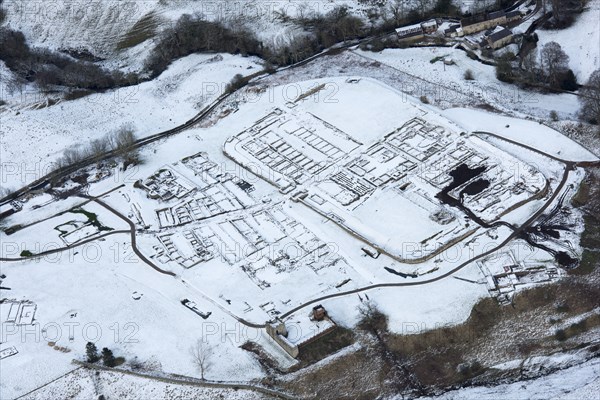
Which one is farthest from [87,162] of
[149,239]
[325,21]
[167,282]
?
[325,21]

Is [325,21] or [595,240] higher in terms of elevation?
[325,21]

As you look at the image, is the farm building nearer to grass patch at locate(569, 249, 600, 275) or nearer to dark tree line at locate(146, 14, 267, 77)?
dark tree line at locate(146, 14, 267, 77)

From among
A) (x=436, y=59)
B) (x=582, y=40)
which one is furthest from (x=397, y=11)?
(x=582, y=40)

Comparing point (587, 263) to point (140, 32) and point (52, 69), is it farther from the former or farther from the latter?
point (52, 69)

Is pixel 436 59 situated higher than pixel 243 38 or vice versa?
pixel 243 38

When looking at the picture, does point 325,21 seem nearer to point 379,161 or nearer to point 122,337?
point 379,161
